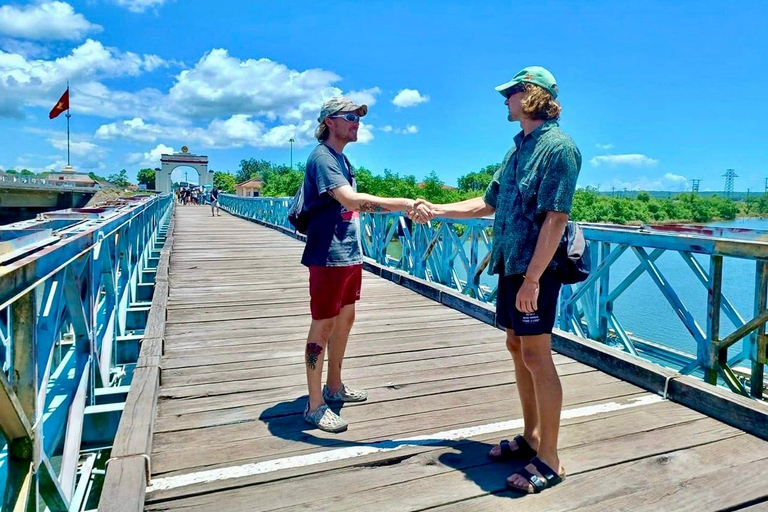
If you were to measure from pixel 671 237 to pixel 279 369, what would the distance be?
2.59m

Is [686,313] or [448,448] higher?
[686,313]

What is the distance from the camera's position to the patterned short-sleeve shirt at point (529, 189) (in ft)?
7.00

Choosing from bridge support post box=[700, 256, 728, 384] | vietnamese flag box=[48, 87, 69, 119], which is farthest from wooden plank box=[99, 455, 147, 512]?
vietnamese flag box=[48, 87, 69, 119]

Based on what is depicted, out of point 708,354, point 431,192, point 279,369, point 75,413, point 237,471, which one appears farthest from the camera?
point 431,192

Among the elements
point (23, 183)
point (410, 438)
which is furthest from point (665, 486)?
point (23, 183)

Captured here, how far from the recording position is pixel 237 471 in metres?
2.43

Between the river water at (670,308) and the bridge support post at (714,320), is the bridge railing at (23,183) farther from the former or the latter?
the bridge support post at (714,320)

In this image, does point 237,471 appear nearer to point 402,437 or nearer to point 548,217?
point 402,437

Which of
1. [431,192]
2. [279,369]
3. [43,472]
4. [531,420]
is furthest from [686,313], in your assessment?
[431,192]

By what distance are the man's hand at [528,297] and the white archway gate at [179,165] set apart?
64.3 meters

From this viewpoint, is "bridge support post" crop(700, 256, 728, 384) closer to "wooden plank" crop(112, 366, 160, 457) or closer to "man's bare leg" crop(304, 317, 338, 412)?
"man's bare leg" crop(304, 317, 338, 412)

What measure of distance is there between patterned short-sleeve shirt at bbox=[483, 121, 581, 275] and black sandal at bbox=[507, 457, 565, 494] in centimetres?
78

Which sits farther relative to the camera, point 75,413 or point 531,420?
point 75,413

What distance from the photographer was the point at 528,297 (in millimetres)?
2195
